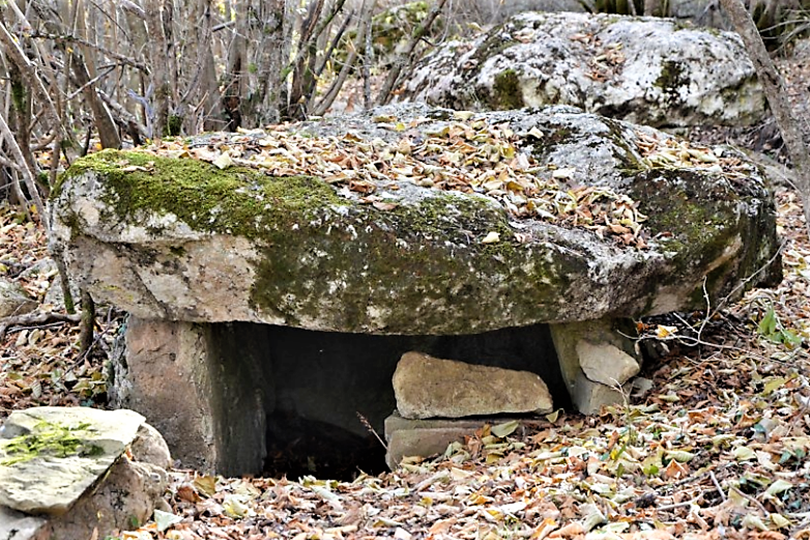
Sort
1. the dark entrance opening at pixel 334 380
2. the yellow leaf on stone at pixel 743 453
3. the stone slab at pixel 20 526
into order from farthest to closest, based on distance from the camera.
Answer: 1. the dark entrance opening at pixel 334 380
2. the yellow leaf on stone at pixel 743 453
3. the stone slab at pixel 20 526

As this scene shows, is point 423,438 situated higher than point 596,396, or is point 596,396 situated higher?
point 596,396

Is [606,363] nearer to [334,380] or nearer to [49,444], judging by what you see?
[334,380]

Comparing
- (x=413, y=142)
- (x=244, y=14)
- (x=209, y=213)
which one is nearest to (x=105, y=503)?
(x=209, y=213)

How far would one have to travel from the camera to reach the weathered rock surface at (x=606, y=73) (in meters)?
6.66

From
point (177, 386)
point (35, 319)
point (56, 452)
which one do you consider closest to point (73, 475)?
point (56, 452)

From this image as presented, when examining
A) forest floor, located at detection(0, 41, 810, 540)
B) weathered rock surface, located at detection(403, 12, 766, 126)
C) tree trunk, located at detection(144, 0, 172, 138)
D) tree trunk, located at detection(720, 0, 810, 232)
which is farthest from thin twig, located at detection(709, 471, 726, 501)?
weathered rock surface, located at detection(403, 12, 766, 126)

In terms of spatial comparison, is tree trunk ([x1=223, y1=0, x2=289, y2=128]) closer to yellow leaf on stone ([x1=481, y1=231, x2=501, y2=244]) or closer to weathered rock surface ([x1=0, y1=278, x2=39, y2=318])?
weathered rock surface ([x1=0, y1=278, x2=39, y2=318])

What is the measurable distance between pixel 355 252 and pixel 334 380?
1.88 m

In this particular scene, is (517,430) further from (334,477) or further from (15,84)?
(15,84)

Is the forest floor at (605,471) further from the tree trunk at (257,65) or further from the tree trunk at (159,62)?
the tree trunk at (257,65)

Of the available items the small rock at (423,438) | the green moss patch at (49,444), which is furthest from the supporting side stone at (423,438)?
the green moss patch at (49,444)

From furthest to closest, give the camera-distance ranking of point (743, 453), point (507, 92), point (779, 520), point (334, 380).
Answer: point (507, 92) < point (334, 380) < point (743, 453) < point (779, 520)

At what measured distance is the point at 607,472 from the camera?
130 inches

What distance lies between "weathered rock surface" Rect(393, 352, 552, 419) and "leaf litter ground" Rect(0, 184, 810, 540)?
0.12 meters
